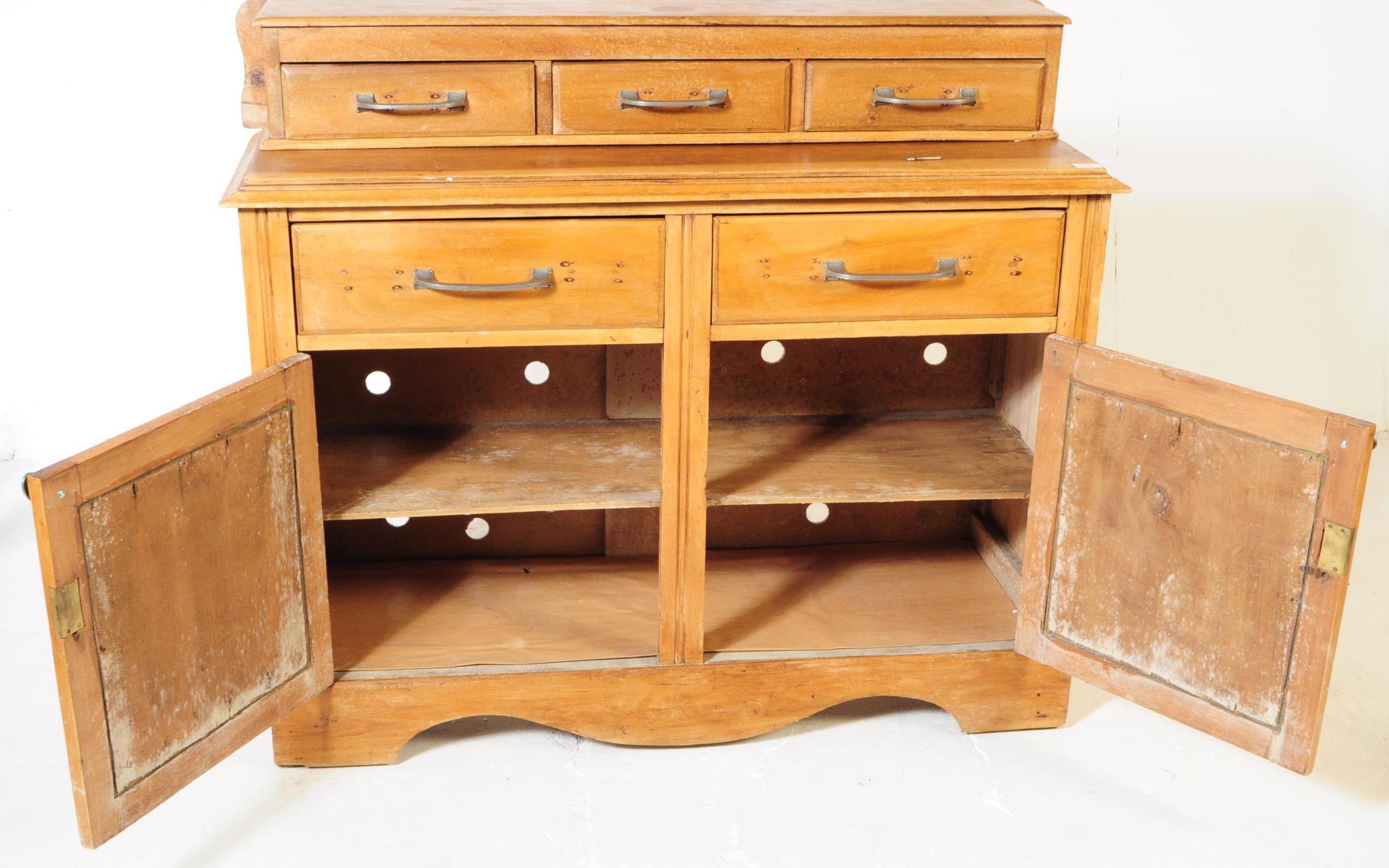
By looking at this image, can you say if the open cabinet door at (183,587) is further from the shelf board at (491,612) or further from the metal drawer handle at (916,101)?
the metal drawer handle at (916,101)

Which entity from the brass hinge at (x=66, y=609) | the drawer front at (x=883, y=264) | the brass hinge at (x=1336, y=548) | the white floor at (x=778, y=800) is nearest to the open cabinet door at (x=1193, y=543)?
the brass hinge at (x=1336, y=548)

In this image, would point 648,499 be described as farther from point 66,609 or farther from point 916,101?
point 66,609

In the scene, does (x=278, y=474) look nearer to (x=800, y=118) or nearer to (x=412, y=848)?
(x=412, y=848)

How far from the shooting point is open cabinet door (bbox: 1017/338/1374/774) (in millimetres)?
2355

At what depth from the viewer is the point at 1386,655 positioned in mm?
3330

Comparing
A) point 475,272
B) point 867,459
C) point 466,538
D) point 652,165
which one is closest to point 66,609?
point 475,272

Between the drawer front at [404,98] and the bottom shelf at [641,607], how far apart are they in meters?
0.96

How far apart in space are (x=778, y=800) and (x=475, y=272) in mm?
1098

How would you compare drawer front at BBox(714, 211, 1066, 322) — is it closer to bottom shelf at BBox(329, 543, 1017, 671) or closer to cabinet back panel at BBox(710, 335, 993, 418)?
cabinet back panel at BBox(710, 335, 993, 418)

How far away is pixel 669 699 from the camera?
2891 millimetres

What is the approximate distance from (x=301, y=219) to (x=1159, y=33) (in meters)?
2.50

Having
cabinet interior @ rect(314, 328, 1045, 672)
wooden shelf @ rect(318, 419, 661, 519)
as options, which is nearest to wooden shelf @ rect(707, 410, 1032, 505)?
cabinet interior @ rect(314, 328, 1045, 672)

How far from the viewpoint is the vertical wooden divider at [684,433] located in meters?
2.58

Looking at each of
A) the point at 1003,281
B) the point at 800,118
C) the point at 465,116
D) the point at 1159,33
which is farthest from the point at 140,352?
the point at 1159,33
